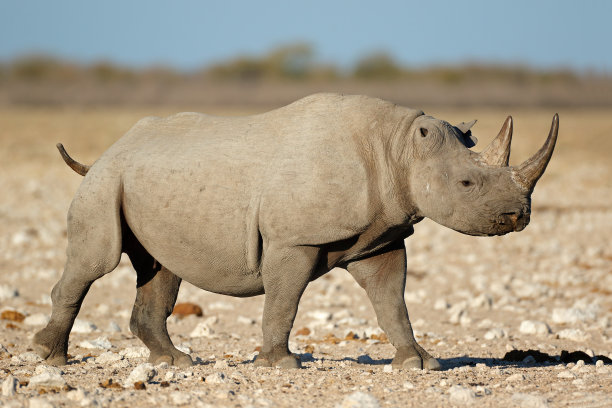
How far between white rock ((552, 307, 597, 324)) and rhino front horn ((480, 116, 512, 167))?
12.2 feet

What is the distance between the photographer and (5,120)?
30.1 meters

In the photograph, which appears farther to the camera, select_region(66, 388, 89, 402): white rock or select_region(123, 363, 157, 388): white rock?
select_region(123, 363, 157, 388): white rock

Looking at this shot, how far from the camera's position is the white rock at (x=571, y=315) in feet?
32.4

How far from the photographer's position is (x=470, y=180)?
6648mm

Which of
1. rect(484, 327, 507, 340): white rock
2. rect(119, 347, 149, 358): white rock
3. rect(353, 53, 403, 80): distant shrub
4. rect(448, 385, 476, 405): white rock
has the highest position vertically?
rect(448, 385, 476, 405): white rock

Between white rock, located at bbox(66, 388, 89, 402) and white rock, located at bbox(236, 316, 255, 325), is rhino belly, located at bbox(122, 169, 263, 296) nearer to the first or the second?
white rock, located at bbox(66, 388, 89, 402)

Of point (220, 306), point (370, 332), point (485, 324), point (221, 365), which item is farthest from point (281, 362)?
point (220, 306)

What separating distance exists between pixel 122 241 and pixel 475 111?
31238mm

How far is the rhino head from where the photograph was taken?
655cm

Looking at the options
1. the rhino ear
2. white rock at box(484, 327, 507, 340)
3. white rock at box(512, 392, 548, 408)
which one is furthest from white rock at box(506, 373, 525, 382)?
white rock at box(484, 327, 507, 340)

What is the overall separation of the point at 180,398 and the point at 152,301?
6.76 ft

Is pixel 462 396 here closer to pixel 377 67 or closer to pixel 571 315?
pixel 571 315

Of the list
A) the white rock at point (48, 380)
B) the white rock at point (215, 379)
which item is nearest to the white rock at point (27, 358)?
the white rock at point (48, 380)

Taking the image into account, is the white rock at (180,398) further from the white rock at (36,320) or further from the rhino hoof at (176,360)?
the white rock at (36,320)
